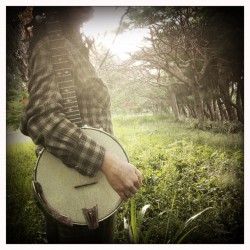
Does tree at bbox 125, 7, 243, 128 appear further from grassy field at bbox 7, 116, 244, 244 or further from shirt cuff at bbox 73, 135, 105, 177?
shirt cuff at bbox 73, 135, 105, 177

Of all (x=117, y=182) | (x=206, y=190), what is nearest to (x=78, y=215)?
(x=117, y=182)

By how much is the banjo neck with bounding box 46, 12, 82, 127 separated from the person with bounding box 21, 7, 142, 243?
0.03m

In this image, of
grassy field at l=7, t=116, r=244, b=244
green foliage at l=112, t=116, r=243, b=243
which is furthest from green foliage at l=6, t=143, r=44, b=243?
green foliage at l=112, t=116, r=243, b=243

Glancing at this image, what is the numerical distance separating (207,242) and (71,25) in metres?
1.98

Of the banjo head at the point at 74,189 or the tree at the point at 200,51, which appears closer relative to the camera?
the banjo head at the point at 74,189

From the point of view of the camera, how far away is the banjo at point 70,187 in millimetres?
1360

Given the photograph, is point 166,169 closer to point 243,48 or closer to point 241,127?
point 241,127

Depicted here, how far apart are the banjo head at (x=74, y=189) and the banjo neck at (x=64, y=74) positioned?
131 mm

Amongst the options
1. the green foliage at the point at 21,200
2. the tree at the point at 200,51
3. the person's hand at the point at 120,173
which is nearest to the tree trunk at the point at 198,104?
the tree at the point at 200,51

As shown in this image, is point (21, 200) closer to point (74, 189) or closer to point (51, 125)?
point (74, 189)

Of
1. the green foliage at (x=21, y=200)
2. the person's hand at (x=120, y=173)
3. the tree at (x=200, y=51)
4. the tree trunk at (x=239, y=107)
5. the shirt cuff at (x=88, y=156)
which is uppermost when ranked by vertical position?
the tree at (x=200, y=51)

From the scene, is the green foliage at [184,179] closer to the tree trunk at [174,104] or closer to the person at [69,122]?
the tree trunk at [174,104]

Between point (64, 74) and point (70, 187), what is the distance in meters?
0.61

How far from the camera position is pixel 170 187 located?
2.22 meters
